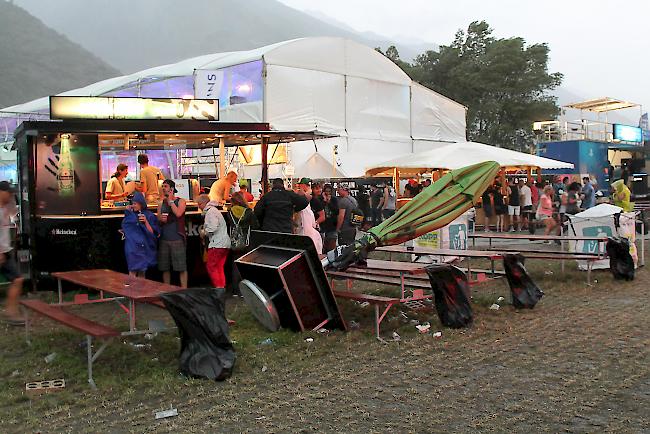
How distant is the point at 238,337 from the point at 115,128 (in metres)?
4.13

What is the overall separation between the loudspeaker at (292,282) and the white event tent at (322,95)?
15544mm


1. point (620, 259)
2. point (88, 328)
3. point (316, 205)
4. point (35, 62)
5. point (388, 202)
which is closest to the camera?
point (88, 328)

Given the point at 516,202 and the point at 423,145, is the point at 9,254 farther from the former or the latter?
the point at 423,145

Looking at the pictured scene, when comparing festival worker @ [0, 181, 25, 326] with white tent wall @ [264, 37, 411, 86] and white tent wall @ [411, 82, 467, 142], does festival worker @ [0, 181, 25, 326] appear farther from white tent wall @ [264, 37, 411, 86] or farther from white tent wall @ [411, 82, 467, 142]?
white tent wall @ [411, 82, 467, 142]

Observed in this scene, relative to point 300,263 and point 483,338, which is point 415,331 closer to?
point 483,338

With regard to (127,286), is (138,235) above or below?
above

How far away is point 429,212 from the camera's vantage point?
7141 millimetres

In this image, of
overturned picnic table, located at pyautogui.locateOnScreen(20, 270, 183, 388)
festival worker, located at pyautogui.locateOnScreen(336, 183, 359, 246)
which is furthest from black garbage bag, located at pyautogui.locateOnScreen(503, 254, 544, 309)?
overturned picnic table, located at pyautogui.locateOnScreen(20, 270, 183, 388)

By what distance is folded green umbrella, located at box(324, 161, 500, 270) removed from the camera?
711 centimetres

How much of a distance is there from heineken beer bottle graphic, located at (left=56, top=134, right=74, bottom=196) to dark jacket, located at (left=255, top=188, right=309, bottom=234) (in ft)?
9.78

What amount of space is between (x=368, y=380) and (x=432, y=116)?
26.0 meters

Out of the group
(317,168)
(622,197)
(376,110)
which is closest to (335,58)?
(376,110)

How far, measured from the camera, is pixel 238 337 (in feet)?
22.6

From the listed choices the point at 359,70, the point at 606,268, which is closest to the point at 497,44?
the point at 359,70
